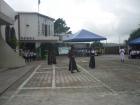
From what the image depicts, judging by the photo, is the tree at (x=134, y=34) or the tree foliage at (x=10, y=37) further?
the tree at (x=134, y=34)

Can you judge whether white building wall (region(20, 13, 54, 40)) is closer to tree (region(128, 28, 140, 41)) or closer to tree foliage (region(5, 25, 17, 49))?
tree foliage (region(5, 25, 17, 49))

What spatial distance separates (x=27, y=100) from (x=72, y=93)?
6.61ft

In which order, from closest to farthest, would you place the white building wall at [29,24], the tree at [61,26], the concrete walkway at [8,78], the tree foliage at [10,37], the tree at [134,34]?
the concrete walkway at [8,78] → the tree foliage at [10,37] → the white building wall at [29,24] → the tree at [134,34] → the tree at [61,26]

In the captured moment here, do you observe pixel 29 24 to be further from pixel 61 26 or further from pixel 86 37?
pixel 61 26

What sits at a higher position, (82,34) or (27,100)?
(82,34)

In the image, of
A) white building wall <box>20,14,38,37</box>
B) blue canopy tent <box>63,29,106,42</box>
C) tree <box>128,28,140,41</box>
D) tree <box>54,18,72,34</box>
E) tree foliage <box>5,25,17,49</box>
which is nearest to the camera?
blue canopy tent <box>63,29,106,42</box>

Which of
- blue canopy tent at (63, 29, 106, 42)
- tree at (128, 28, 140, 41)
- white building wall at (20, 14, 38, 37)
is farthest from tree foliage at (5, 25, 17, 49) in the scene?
tree at (128, 28, 140, 41)

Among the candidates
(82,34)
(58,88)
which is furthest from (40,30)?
(58,88)

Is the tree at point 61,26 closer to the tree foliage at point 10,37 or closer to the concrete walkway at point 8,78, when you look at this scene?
the tree foliage at point 10,37

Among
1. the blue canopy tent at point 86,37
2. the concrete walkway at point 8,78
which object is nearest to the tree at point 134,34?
the blue canopy tent at point 86,37

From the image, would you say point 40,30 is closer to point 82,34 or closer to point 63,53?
point 63,53

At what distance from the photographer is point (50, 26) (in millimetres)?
63562

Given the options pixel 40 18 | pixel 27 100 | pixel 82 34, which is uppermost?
pixel 40 18

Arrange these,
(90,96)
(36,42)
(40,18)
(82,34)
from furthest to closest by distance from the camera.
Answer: (40,18) → (36,42) → (82,34) → (90,96)
